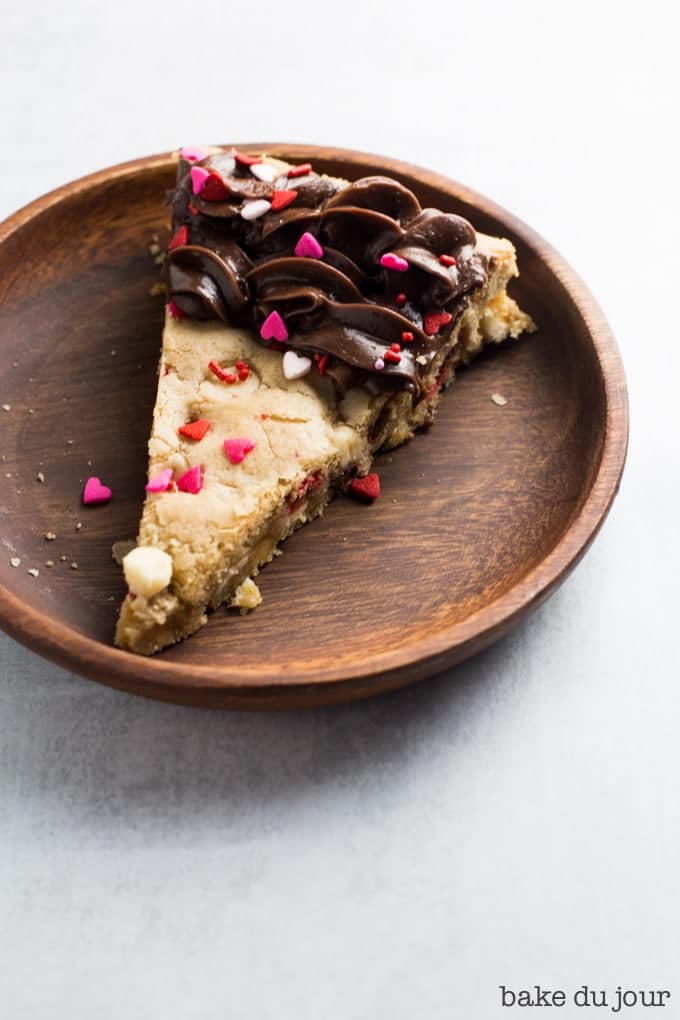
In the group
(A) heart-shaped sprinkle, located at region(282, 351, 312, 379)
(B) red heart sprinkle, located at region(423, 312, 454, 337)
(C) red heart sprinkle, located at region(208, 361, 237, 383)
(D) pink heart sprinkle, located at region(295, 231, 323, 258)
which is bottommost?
(C) red heart sprinkle, located at region(208, 361, 237, 383)

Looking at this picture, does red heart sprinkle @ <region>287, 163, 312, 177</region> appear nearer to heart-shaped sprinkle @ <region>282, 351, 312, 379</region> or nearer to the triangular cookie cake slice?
→ the triangular cookie cake slice

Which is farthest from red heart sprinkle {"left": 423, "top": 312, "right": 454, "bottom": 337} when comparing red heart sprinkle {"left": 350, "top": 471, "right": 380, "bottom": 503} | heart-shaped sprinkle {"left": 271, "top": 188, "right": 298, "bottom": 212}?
heart-shaped sprinkle {"left": 271, "top": 188, "right": 298, "bottom": 212}

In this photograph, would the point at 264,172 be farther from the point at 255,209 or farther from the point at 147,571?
the point at 147,571

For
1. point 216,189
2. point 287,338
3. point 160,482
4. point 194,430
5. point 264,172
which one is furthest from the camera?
point 264,172

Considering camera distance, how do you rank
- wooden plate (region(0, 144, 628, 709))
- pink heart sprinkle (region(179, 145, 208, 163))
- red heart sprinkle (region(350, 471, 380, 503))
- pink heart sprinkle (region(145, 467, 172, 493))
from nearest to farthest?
wooden plate (region(0, 144, 628, 709)) < pink heart sprinkle (region(145, 467, 172, 493)) < red heart sprinkle (region(350, 471, 380, 503)) < pink heart sprinkle (region(179, 145, 208, 163))

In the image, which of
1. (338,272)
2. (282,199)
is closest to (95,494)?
(338,272)
